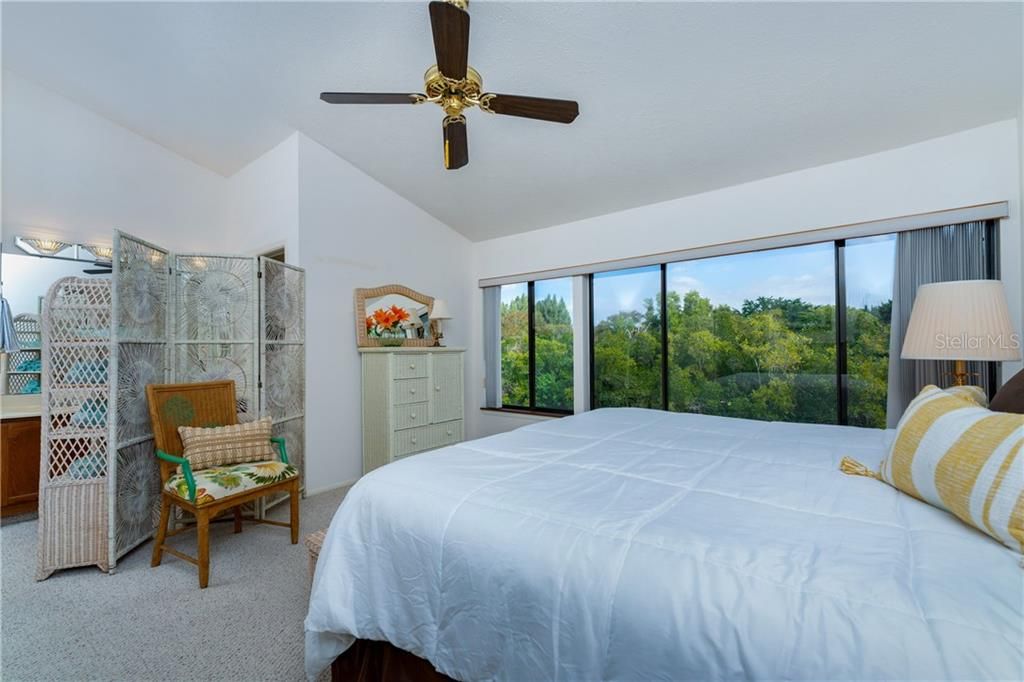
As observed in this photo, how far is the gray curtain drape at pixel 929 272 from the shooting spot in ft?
8.46

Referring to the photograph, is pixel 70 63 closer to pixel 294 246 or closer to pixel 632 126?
pixel 294 246

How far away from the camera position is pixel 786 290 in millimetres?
3207

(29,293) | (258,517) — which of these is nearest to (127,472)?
(258,517)

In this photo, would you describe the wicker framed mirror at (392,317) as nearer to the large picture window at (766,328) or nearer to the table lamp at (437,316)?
the table lamp at (437,316)

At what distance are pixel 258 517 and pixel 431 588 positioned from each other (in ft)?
7.66

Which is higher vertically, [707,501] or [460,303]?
[460,303]

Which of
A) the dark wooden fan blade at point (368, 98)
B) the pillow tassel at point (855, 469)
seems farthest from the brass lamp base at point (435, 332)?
the pillow tassel at point (855, 469)

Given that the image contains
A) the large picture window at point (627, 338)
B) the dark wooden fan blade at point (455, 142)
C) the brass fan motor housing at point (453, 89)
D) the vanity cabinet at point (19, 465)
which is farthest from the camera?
the large picture window at point (627, 338)

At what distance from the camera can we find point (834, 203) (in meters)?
2.89

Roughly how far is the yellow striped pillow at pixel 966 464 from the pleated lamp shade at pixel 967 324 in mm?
1355

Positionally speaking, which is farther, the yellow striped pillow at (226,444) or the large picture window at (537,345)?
the large picture window at (537,345)

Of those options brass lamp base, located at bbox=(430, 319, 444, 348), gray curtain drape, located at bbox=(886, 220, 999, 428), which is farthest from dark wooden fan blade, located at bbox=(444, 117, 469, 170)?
gray curtain drape, located at bbox=(886, 220, 999, 428)

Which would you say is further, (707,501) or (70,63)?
(70,63)

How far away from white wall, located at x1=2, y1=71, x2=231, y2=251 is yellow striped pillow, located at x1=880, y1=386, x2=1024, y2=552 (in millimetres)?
5085
